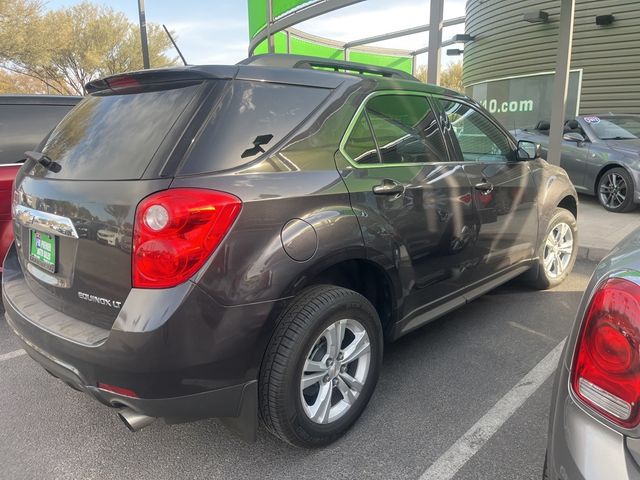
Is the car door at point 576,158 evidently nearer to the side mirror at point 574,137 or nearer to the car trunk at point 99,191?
the side mirror at point 574,137

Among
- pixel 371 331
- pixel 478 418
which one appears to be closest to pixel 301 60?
pixel 371 331

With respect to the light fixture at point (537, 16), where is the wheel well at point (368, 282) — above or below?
below

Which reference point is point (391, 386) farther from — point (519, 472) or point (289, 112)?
point (289, 112)

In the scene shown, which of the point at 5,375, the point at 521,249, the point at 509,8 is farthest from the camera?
the point at 509,8

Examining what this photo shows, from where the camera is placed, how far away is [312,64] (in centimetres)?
279

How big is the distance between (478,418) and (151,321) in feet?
5.72

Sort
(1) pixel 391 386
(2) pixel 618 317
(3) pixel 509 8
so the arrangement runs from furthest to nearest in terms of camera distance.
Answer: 1. (3) pixel 509 8
2. (1) pixel 391 386
3. (2) pixel 618 317

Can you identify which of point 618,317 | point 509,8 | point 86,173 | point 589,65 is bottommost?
point 618,317

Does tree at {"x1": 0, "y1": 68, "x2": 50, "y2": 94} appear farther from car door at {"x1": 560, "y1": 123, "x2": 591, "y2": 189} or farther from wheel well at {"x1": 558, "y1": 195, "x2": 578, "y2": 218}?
wheel well at {"x1": 558, "y1": 195, "x2": 578, "y2": 218}

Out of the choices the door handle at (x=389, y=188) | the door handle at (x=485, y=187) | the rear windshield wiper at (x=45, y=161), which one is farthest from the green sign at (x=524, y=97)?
the rear windshield wiper at (x=45, y=161)

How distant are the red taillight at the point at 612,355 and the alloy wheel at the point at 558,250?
3.08 metres

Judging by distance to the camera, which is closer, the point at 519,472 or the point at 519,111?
the point at 519,472

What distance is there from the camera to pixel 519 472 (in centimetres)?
221

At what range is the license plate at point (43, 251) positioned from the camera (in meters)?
2.26
